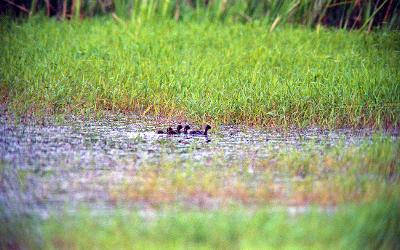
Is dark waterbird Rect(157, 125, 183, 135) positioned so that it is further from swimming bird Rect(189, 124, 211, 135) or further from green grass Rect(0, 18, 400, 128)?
green grass Rect(0, 18, 400, 128)

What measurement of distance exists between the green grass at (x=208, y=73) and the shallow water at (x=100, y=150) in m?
0.13

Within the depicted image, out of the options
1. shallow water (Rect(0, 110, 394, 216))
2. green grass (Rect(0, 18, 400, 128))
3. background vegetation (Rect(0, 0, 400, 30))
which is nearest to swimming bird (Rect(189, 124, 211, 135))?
shallow water (Rect(0, 110, 394, 216))

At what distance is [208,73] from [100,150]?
3.47ft

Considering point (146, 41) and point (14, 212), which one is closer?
point (14, 212)

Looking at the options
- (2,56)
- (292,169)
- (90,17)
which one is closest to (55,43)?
(2,56)

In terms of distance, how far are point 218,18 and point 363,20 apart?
92 centimetres

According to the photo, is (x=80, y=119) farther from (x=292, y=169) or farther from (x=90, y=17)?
(x=90, y=17)

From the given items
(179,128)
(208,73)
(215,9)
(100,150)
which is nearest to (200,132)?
(179,128)

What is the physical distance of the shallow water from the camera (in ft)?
7.93

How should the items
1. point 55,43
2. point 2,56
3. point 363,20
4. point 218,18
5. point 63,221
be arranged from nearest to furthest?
point 63,221 → point 2,56 → point 55,43 → point 363,20 → point 218,18

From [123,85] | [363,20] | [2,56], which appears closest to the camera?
[123,85]

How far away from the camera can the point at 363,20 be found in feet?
15.1

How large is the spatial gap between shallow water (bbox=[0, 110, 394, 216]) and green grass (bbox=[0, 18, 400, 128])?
0.13m

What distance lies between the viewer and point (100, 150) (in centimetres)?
283
